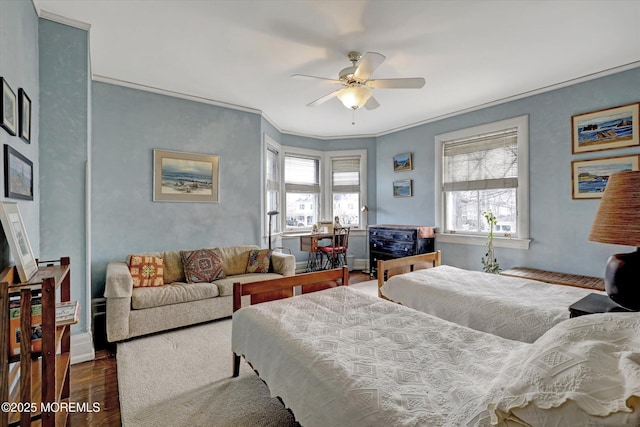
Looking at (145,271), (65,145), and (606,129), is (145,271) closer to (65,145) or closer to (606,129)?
(65,145)

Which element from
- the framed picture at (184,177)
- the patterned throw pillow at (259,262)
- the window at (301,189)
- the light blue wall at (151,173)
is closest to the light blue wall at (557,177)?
the window at (301,189)

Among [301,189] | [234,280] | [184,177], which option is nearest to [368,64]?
[234,280]

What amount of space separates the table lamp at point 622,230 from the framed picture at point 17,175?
3121mm

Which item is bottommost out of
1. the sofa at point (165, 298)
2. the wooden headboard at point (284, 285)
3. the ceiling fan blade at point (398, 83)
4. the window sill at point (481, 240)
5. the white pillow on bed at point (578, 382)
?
the sofa at point (165, 298)

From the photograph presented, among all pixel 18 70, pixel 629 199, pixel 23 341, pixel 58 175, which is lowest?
pixel 23 341

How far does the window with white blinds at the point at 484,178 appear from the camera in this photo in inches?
156

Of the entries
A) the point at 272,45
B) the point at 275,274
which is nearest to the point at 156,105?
the point at 272,45

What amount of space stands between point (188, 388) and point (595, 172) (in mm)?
4560

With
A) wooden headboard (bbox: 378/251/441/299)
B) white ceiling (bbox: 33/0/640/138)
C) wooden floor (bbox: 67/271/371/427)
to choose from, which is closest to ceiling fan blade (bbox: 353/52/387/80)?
white ceiling (bbox: 33/0/640/138)

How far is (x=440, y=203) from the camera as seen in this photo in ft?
16.0

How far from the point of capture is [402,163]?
5445 millimetres

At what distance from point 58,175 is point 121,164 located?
1.18m

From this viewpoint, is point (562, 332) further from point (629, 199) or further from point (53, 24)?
point (53, 24)

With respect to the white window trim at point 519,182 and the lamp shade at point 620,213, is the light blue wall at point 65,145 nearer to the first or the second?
the lamp shade at point 620,213
